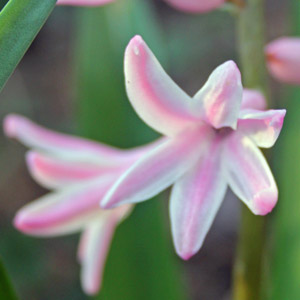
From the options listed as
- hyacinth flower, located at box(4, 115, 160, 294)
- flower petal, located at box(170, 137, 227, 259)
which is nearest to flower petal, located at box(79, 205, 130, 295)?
hyacinth flower, located at box(4, 115, 160, 294)

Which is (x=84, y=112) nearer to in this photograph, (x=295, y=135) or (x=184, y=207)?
(x=295, y=135)

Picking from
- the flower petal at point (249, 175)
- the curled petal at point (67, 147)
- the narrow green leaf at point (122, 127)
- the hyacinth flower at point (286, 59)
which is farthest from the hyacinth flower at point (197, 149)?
the narrow green leaf at point (122, 127)

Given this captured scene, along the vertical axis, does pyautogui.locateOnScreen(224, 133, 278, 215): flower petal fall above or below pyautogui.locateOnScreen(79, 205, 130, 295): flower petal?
above

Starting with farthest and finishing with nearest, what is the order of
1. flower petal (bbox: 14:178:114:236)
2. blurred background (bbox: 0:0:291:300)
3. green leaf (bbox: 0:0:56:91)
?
blurred background (bbox: 0:0:291:300) < flower petal (bbox: 14:178:114:236) < green leaf (bbox: 0:0:56:91)

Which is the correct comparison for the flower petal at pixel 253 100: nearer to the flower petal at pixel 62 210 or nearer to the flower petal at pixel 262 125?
the flower petal at pixel 262 125

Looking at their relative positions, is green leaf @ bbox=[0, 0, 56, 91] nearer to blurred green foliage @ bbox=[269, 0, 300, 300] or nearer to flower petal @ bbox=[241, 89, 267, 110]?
flower petal @ bbox=[241, 89, 267, 110]

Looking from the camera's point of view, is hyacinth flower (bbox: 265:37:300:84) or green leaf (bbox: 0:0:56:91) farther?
hyacinth flower (bbox: 265:37:300:84)

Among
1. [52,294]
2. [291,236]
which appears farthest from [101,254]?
[52,294]
